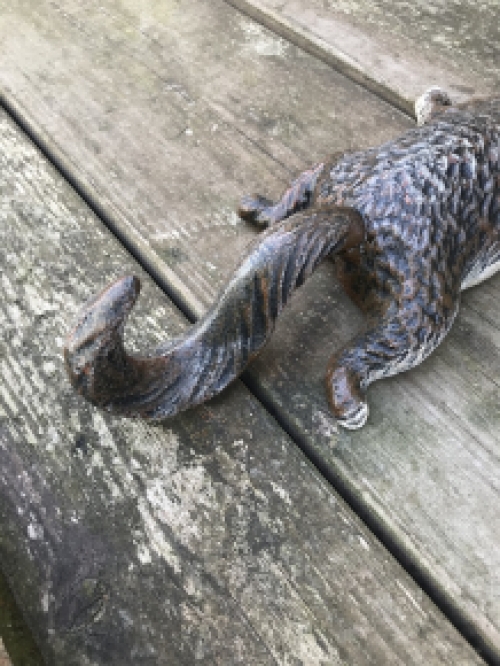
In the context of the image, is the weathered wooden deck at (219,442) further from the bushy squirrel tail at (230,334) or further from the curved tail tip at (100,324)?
the curved tail tip at (100,324)

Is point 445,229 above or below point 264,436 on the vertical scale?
above

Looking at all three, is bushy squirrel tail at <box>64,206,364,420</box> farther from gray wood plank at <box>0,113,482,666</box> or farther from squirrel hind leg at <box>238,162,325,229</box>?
squirrel hind leg at <box>238,162,325,229</box>

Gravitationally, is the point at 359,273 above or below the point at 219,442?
above

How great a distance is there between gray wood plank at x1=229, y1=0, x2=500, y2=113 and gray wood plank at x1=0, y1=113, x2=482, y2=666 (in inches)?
41.5

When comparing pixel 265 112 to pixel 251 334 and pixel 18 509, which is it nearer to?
pixel 251 334

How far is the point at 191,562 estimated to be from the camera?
2.93 ft

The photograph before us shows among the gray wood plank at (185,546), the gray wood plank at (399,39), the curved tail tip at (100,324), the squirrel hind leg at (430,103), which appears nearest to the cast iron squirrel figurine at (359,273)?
the curved tail tip at (100,324)

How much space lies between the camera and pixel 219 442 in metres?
0.99

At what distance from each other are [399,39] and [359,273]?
3.42ft

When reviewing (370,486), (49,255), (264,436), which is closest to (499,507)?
(370,486)

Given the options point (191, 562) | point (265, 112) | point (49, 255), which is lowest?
point (191, 562)

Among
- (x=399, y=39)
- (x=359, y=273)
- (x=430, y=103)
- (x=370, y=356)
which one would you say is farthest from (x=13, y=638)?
(x=399, y=39)

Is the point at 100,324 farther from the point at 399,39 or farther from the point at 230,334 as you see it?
the point at 399,39

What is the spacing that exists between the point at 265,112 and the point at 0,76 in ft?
2.47
